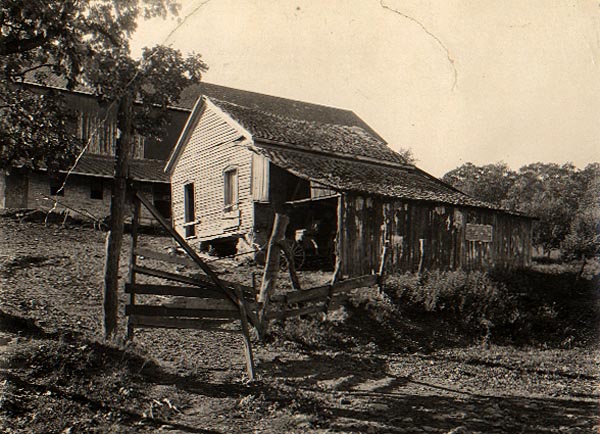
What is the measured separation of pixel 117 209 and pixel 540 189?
207ft

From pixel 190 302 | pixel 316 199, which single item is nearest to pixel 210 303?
pixel 190 302

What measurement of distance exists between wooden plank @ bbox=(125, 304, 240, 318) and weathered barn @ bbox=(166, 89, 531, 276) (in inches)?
336

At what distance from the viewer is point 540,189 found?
64.0m

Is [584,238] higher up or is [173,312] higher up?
[584,238]

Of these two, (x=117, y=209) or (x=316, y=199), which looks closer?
(x=117, y=209)

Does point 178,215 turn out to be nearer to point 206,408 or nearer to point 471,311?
point 471,311

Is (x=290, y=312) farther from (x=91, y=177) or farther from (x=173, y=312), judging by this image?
(x=91, y=177)

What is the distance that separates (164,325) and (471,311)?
891 cm

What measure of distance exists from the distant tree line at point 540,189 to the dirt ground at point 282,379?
24.2m

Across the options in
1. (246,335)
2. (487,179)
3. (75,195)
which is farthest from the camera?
(487,179)

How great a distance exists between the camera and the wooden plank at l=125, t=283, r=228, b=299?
825cm

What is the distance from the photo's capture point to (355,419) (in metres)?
6.54

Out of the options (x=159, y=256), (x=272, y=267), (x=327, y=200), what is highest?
(x=327, y=200)

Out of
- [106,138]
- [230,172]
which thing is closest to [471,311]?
[230,172]
